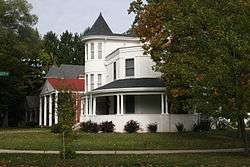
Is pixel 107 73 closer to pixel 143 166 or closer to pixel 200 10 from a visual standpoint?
pixel 200 10

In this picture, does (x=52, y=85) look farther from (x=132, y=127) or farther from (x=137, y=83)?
(x=132, y=127)

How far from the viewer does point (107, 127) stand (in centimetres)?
3872

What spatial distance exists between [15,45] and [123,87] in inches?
980

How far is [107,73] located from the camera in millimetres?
46812

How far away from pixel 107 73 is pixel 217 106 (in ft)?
88.1

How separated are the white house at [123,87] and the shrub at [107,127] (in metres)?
0.68

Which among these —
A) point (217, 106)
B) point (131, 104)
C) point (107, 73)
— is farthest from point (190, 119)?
point (217, 106)

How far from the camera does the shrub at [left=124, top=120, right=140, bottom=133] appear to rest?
1500 inches

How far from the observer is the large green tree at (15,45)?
59.4 m

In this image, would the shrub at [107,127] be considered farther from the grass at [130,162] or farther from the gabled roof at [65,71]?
the gabled roof at [65,71]

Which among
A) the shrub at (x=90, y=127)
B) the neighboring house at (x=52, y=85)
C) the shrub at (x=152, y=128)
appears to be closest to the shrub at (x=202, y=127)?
the shrub at (x=152, y=128)

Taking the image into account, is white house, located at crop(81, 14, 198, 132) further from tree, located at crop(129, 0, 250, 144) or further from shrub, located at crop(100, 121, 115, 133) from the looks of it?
tree, located at crop(129, 0, 250, 144)

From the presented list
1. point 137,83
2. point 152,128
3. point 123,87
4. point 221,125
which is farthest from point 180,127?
point 123,87

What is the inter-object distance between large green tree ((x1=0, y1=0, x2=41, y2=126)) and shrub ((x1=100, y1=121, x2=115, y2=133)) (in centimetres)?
2285
